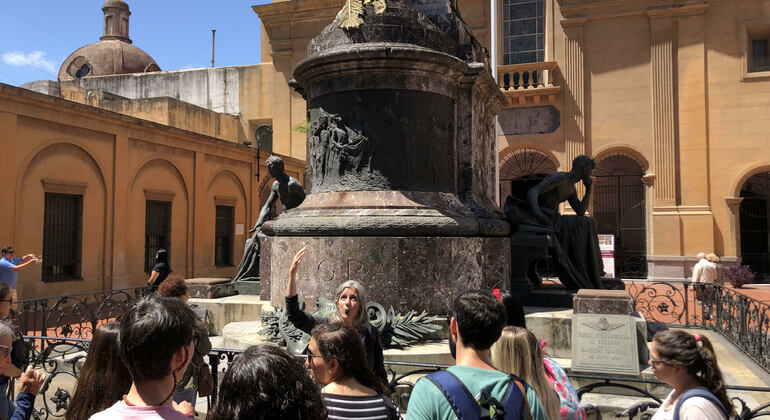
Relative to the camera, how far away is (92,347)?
8.95 ft

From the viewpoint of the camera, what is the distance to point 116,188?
57.4 ft

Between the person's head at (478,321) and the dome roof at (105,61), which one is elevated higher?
the dome roof at (105,61)

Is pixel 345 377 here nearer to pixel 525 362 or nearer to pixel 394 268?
pixel 525 362

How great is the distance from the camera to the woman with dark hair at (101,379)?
2562mm

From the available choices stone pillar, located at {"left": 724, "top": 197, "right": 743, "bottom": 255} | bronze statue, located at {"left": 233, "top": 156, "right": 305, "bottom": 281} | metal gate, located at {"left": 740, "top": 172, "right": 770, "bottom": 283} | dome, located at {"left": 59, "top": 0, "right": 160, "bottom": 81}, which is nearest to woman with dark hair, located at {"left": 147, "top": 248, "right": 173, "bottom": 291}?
bronze statue, located at {"left": 233, "top": 156, "right": 305, "bottom": 281}

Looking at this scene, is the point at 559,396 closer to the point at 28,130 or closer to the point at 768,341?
the point at 768,341

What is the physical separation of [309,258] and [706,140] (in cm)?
2104

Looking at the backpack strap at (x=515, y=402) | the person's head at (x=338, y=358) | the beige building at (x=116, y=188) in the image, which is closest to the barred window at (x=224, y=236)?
the beige building at (x=116, y=188)

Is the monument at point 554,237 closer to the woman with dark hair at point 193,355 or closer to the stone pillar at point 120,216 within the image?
the woman with dark hair at point 193,355

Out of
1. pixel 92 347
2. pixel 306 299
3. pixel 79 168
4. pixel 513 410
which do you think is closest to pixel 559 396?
pixel 513 410

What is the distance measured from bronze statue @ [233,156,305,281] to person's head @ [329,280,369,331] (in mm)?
5113

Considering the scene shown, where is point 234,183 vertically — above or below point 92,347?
above

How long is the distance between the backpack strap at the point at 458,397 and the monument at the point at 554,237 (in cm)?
599

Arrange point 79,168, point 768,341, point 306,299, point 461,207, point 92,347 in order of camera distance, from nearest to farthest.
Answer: point 92,347
point 306,299
point 461,207
point 768,341
point 79,168
